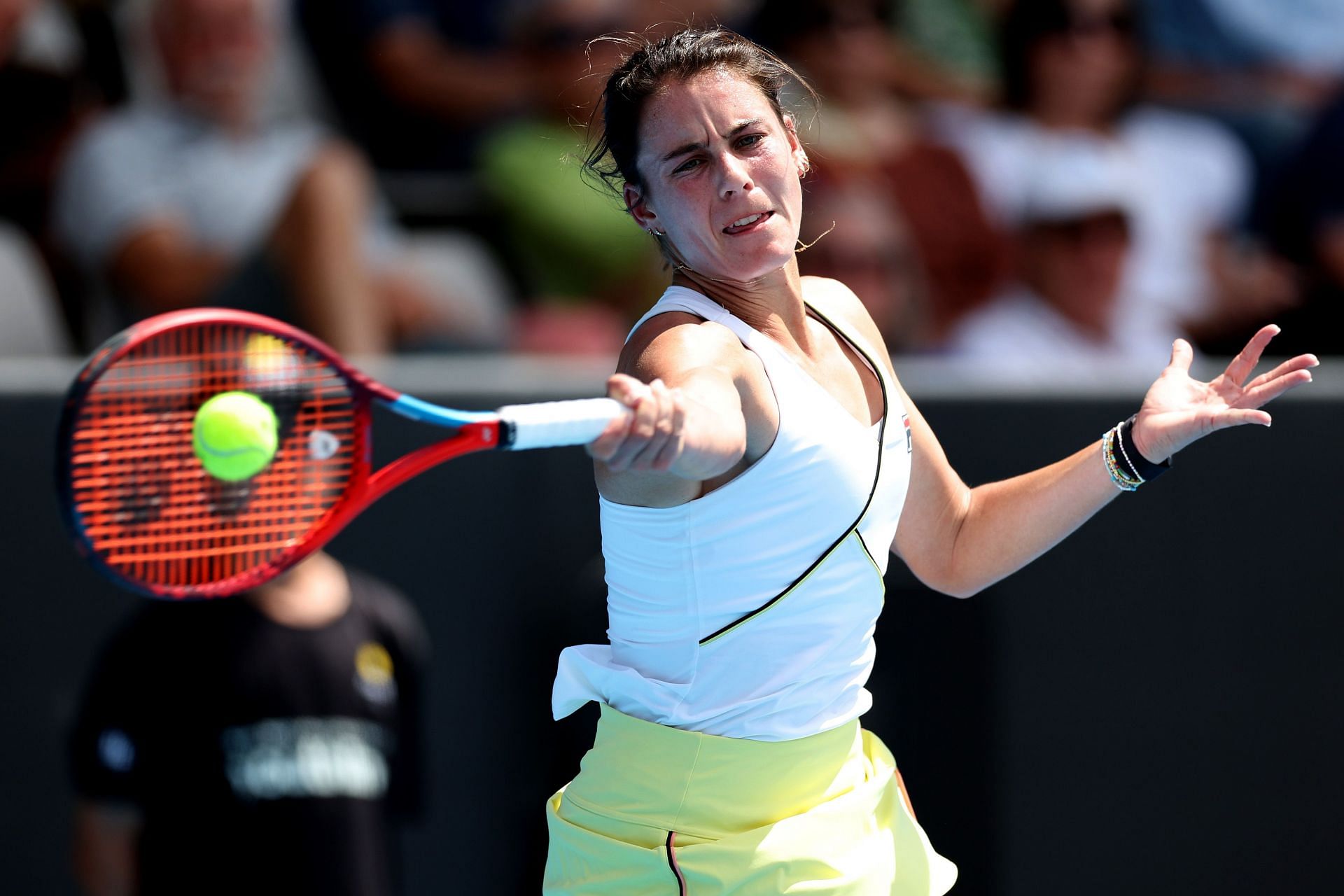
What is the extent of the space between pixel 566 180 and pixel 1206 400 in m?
3.31

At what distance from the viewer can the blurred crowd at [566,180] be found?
204 inches

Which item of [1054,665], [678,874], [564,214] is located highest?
[564,214]

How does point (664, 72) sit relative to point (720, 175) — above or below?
above

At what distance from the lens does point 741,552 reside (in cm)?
228

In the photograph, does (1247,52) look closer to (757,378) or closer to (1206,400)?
(1206,400)

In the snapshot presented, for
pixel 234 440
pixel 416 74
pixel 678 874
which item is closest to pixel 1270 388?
pixel 678 874

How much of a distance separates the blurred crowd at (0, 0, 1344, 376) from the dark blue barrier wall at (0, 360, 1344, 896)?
30.5 inches

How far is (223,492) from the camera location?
2.65 meters

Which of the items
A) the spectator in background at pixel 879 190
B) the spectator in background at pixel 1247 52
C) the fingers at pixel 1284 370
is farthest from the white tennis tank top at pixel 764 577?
the spectator in background at pixel 1247 52

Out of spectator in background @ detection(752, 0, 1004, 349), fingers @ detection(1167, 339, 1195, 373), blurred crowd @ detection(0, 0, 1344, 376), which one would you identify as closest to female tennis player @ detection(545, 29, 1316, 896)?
fingers @ detection(1167, 339, 1195, 373)

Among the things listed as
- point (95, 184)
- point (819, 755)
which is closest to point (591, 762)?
point (819, 755)

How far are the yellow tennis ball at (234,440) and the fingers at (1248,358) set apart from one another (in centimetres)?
143

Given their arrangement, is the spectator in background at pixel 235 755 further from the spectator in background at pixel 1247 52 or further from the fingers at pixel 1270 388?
the spectator in background at pixel 1247 52

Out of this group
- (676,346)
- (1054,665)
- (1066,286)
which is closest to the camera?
(676,346)
